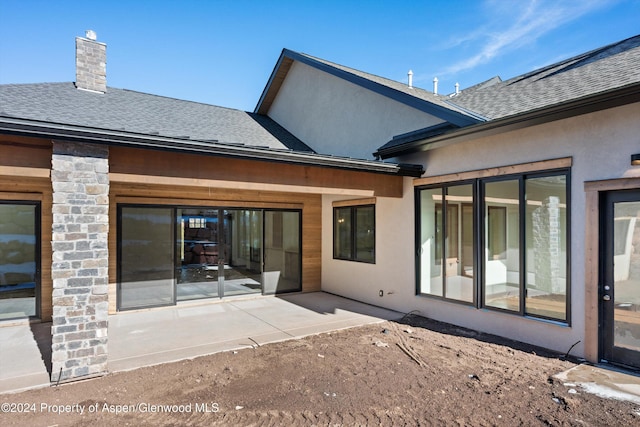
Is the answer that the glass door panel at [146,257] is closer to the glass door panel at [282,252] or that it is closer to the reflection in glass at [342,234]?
the glass door panel at [282,252]

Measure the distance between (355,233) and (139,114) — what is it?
609 cm

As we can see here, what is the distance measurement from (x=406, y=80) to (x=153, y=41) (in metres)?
7.87

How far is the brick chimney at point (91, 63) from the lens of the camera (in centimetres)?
930

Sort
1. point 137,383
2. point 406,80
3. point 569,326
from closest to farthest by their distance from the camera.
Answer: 1. point 137,383
2. point 569,326
3. point 406,80

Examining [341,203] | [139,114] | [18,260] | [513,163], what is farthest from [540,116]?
[18,260]

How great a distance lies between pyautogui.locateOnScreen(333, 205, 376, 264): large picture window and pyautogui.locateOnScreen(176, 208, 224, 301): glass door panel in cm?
310

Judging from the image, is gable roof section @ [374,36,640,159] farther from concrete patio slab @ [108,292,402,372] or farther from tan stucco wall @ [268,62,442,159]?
concrete patio slab @ [108,292,402,372]

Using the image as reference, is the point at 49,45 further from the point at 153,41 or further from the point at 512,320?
the point at 512,320

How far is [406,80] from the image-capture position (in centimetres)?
1236

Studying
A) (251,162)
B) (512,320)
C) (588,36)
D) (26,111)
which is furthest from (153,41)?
(588,36)

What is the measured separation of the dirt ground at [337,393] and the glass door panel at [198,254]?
3.69 meters

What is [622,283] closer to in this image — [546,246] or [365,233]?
[546,246]

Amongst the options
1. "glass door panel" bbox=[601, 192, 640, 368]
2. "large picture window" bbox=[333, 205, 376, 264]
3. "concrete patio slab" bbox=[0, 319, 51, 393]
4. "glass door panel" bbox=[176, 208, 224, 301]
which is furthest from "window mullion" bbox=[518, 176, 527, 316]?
"concrete patio slab" bbox=[0, 319, 51, 393]

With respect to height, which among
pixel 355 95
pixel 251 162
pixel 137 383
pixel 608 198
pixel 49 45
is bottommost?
pixel 137 383
